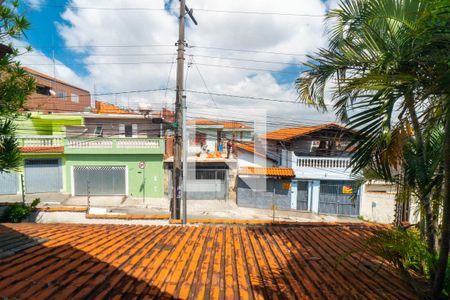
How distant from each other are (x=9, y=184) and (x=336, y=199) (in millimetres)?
22875

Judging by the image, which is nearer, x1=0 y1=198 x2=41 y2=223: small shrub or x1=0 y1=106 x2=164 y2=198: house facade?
x1=0 y1=198 x2=41 y2=223: small shrub

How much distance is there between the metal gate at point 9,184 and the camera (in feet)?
48.4

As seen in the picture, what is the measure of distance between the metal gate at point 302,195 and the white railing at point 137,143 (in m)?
10.5

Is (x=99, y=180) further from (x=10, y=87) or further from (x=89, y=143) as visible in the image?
(x=10, y=87)

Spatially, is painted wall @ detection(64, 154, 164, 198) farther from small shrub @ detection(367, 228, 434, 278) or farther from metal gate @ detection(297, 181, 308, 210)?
small shrub @ detection(367, 228, 434, 278)

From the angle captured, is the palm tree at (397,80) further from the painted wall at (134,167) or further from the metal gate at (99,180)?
the metal gate at (99,180)

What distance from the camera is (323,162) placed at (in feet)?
46.1

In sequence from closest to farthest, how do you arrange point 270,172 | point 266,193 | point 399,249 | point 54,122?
point 399,249, point 270,172, point 266,193, point 54,122

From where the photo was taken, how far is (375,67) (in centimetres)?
251

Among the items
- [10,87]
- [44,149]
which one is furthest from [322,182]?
Answer: [44,149]

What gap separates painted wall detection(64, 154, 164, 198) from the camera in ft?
49.1

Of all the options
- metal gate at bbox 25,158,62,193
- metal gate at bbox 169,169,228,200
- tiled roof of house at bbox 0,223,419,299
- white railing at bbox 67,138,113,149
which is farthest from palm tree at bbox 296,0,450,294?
metal gate at bbox 25,158,62,193

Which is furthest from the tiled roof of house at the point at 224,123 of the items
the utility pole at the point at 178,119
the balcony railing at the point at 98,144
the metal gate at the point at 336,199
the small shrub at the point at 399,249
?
the small shrub at the point at 399,249

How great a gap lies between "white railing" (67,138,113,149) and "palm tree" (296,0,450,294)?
50.0ft
